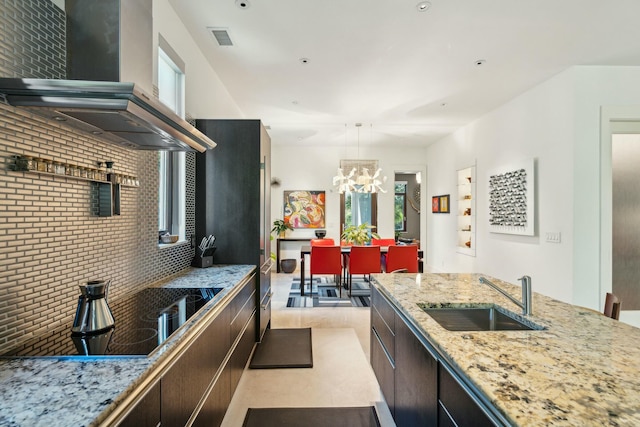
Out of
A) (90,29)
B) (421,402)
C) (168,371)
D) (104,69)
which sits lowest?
(421,402)

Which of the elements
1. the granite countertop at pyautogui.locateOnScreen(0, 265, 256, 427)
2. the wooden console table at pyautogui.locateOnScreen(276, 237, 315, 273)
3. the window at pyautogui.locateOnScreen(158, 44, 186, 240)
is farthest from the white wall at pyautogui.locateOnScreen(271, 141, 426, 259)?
the granite countertop at pyautogui.locateOnScreen(0, 265, 256, 427)

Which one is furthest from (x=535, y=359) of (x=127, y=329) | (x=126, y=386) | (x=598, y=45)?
(x=598, y=45)

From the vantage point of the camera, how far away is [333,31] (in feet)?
8.87

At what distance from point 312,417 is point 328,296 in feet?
9.86

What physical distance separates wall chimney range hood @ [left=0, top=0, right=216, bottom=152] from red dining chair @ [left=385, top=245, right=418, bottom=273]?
379 centimetres

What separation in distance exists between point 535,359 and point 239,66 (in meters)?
3.54

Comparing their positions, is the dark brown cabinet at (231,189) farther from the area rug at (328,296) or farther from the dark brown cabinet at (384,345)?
the area rug at (328,296)

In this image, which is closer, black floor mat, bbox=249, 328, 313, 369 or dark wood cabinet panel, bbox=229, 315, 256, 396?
dark wood cabinet panel, bbox=229, 315, 256, 396

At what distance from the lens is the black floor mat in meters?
2.74

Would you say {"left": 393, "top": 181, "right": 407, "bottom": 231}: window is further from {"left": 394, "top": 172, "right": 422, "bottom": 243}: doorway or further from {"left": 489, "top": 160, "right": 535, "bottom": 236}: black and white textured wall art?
{"left": 489, "top": 160, "right": 535, "bottom": 236}: black and white textured wall art

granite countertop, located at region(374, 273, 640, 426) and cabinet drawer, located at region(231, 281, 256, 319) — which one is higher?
granite countertop, located at region(374, 273, 640, 426)

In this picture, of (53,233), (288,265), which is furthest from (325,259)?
(53,233)

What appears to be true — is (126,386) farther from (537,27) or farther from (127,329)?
(537,27)

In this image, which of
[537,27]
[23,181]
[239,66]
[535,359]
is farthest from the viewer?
[239,66]
